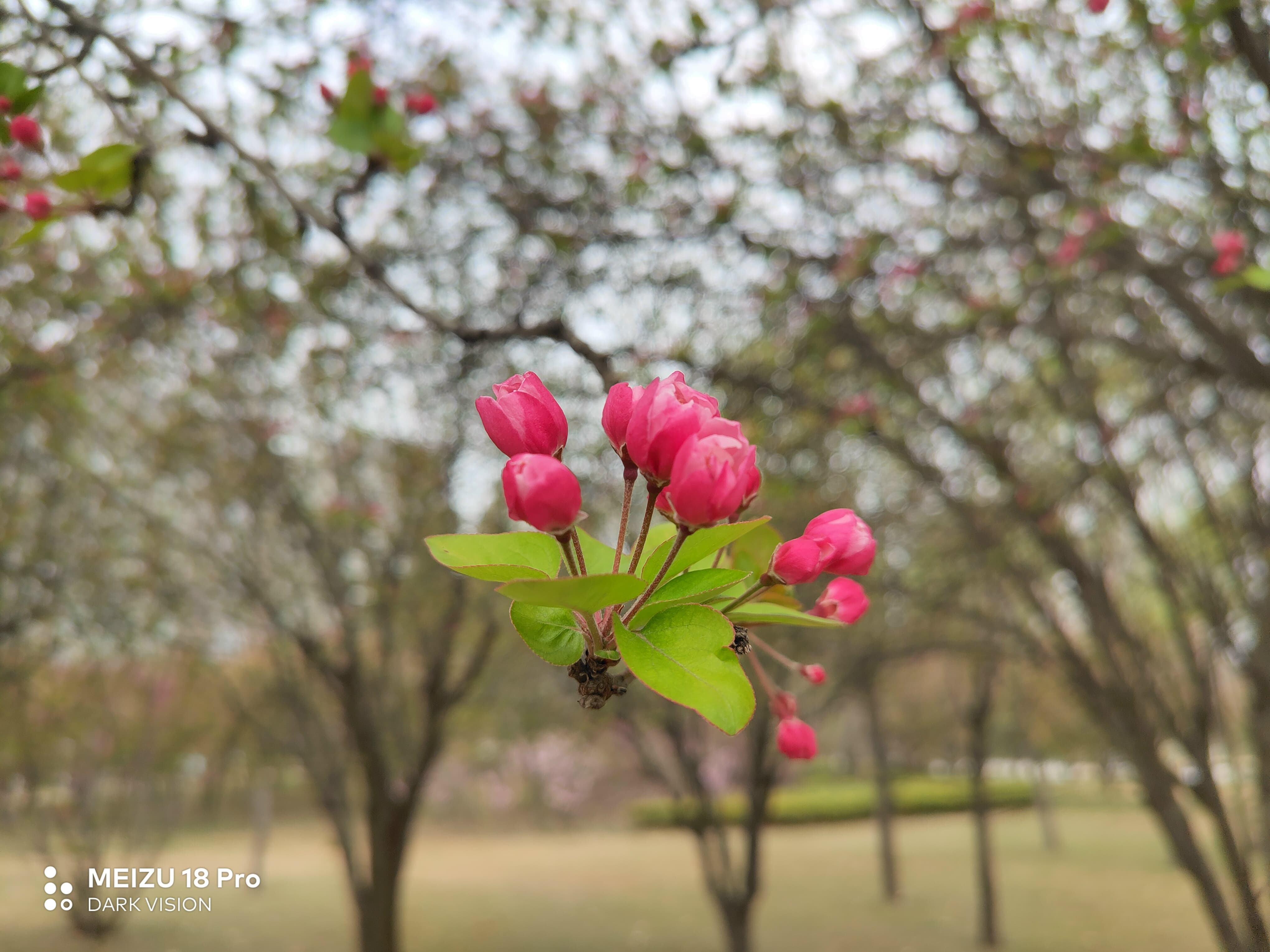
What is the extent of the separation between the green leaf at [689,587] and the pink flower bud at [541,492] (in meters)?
0.09

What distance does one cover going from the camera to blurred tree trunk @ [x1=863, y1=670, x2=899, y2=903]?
11844 millimetres

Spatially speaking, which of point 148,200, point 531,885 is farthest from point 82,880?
point 148,200

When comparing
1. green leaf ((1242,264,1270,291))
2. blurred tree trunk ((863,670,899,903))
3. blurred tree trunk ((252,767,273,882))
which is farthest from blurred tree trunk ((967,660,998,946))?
blurred tree trunk ((252,767,273,882))

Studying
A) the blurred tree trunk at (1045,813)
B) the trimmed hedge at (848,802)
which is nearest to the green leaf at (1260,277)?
the blurred tree trunk at (1045,813)

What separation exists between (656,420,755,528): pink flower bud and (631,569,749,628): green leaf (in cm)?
6

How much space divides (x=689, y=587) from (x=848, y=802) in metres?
22.0

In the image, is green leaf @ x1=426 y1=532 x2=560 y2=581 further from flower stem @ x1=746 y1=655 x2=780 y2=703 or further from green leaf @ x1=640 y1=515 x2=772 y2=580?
flower stem @ x1=746 y1=655 x2=780 y2=703

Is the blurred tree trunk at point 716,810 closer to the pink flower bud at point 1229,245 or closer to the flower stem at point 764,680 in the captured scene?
the pink flower bud at point 1229,245

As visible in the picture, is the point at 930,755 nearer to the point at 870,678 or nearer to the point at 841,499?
the point at 870,678

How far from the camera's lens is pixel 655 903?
11.8m

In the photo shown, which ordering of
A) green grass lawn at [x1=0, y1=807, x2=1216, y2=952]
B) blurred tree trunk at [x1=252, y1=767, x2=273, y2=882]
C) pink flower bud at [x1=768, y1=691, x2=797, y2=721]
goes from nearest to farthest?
pink flower bud at [x1=768, y1=691, x2=797, y2=721]
green grass lawn at [x1=0, y1=807, x2=1216, y2=952]
blurred tree trunk at [x1=252, y1=767, x2=273, y2=882]

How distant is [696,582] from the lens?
0.65m

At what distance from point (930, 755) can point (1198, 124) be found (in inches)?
1034

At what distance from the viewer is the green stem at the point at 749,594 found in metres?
0.68
